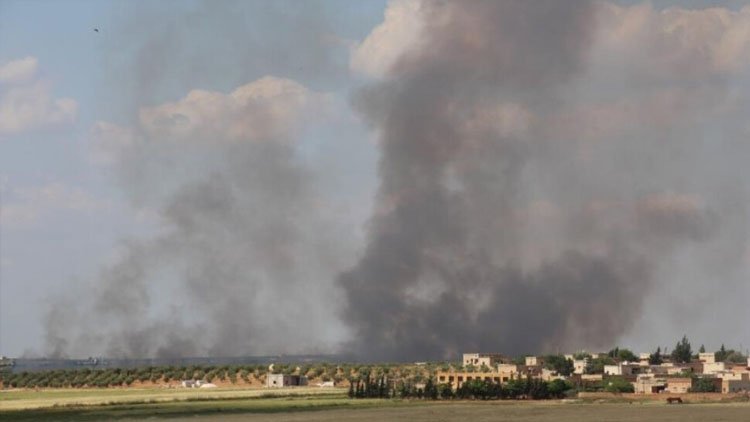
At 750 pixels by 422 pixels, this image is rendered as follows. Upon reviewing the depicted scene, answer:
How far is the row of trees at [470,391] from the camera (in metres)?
180

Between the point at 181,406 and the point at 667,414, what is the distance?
5989 centimetres

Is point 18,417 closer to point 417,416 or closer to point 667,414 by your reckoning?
point 417,416

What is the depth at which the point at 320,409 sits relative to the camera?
475 feet

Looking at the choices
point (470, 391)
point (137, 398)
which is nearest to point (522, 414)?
point (470, 391)

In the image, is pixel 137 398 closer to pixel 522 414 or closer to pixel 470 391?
pixel 470 391

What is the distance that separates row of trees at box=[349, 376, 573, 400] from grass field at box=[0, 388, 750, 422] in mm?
5172

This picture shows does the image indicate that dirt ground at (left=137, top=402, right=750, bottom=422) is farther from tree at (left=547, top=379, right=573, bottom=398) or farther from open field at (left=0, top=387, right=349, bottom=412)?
open field at (left=0, top=387, right=349, bottom=412)

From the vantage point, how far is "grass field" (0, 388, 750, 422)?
128125 mm

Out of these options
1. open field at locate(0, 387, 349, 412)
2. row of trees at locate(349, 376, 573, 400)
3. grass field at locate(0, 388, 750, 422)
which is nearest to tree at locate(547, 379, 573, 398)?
row of trees at locate(349, 376, 573, 400)

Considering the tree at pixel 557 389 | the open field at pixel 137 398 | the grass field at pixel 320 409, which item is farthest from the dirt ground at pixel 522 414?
the open field at pixel 137 398

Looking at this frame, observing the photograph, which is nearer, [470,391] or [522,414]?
[522,414]

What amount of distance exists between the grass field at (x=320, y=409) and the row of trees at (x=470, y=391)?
5172 mm

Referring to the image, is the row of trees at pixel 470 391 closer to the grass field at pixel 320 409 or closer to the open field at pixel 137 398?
the open field at pixel 137 398

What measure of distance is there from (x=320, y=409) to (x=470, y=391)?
1653 inches
